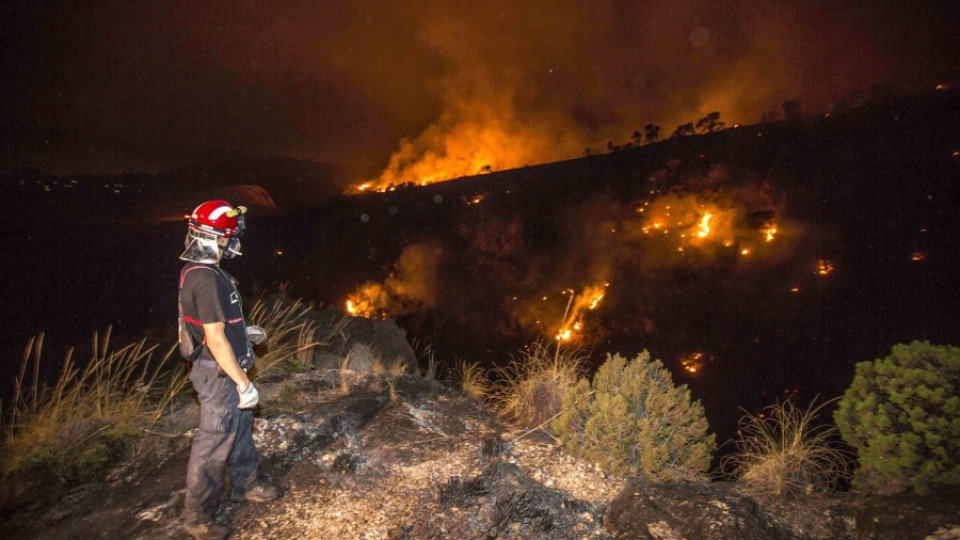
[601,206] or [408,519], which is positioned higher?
[601,206]

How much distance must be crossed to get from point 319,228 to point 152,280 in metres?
19.1

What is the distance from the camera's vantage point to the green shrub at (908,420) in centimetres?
272

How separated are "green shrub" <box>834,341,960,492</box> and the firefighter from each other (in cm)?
437

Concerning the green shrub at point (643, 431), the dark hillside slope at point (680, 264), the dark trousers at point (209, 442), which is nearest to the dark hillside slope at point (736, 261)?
the dark hillside slope at point (680, 264)

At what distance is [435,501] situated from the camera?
10.2ft

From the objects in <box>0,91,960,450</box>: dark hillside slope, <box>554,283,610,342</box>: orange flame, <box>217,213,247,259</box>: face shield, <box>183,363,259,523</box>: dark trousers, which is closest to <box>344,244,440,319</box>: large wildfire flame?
<box>0,91,960,450</box>: dark hillside slope

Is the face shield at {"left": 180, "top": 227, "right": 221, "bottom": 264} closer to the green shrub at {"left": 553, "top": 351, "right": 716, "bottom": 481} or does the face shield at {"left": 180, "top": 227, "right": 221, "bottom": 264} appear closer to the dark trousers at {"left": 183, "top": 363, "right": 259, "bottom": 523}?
the dark trousers at {"left": 183, "top": 363, "right": 259, "bottom": 523}

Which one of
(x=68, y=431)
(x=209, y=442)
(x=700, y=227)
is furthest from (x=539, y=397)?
(x=700, y=227)

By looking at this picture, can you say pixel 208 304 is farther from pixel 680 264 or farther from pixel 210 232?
pixel 680 264

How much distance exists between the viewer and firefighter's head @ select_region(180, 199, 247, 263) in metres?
2.69

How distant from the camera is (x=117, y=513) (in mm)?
2934

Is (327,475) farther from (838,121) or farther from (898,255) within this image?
(838,121)

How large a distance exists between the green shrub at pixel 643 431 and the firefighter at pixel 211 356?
8.94 feet

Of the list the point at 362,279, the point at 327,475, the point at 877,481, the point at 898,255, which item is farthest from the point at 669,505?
the point at 362,279
